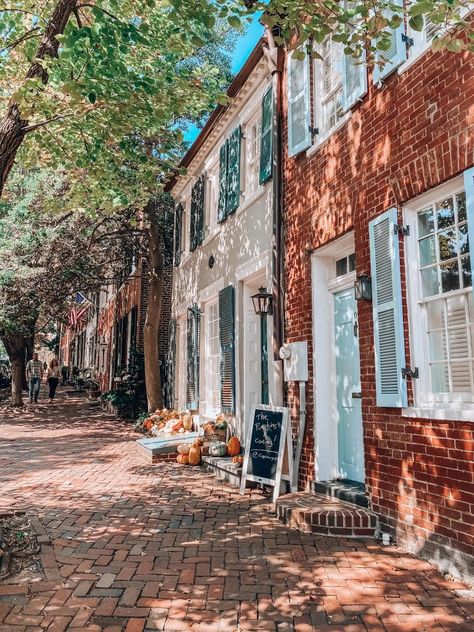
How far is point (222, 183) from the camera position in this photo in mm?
9422

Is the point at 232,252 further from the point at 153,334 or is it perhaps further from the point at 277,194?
the point at 153,334

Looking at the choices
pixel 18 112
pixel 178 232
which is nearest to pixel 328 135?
pixel 18 112

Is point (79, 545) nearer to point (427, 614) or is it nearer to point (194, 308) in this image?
point (427, 614)

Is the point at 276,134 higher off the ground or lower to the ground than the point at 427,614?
higher

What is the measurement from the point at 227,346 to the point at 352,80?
4709 mm

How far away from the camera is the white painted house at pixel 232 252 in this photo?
7707mm

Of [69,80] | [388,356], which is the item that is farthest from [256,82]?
[388,356]

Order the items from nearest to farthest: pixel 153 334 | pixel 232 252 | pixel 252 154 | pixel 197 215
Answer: pixel 252 154 < pixel 232 252 < pixel 197 215 < pixel 153 334

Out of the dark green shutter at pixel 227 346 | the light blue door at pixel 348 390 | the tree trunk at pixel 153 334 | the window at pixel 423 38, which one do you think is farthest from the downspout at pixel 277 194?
the tree trunk at pixel 153 334

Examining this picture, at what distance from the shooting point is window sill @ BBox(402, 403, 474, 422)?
12.1ft

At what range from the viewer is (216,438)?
8.33 metres

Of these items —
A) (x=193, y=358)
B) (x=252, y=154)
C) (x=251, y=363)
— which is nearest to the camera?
(x=251, y=363)

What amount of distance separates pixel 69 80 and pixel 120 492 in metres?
4.87

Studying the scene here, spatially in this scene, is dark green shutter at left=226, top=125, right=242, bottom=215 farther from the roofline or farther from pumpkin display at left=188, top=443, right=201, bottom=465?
pumpkin display at left=188, top=443, right=201, bottom=465
